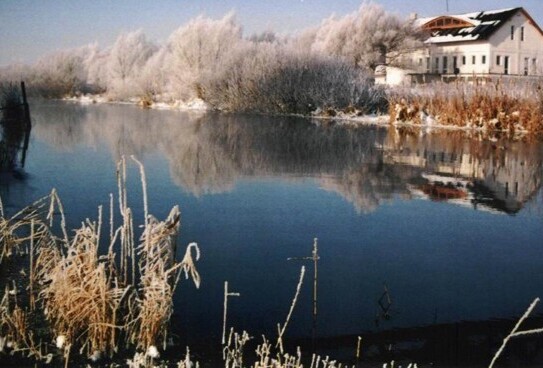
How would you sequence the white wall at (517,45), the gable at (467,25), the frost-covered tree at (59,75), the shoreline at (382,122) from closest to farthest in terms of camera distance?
the shoreline at (382,122) < the gable at (467,25) < the white wall at (517,45) < the frost-covered tree at (59,75)

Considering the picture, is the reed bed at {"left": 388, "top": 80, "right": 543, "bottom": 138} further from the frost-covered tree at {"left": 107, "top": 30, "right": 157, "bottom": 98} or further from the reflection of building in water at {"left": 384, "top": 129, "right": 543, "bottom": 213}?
the frost-covered tree at {"left": 107, "top": 30, "right": 157, "bottom": 98}

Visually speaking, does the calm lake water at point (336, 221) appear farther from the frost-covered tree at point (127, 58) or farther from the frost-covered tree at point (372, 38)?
the frost-covered tree at point (127, 58)

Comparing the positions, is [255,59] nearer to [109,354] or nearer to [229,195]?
[229,195]

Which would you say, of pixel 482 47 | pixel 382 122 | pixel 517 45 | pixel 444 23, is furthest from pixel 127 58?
pixel 382 122

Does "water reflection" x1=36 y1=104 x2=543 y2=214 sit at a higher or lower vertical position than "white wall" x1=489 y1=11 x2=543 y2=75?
lower

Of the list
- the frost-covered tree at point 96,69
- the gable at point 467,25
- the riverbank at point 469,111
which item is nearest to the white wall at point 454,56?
the gable at point 467,25

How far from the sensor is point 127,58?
85.1 m

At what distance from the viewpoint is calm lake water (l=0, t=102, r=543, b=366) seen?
6.09 m

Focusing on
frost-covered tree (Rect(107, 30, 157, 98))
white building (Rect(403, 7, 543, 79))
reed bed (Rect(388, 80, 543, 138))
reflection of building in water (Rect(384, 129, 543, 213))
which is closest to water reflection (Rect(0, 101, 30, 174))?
reflection of building in water (Rect(384, 129, 543, 213))

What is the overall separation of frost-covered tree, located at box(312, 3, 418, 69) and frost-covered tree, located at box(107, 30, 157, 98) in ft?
91.4

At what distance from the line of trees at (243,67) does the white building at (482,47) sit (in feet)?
9.16

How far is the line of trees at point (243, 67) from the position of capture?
41656 mm

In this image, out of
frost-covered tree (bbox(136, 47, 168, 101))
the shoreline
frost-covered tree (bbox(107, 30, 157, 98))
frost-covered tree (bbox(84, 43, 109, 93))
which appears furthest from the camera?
frost-covered tree (bbox(84, 43, 109, 93))

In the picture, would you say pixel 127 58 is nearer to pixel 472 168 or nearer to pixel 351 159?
pixel 351 159
